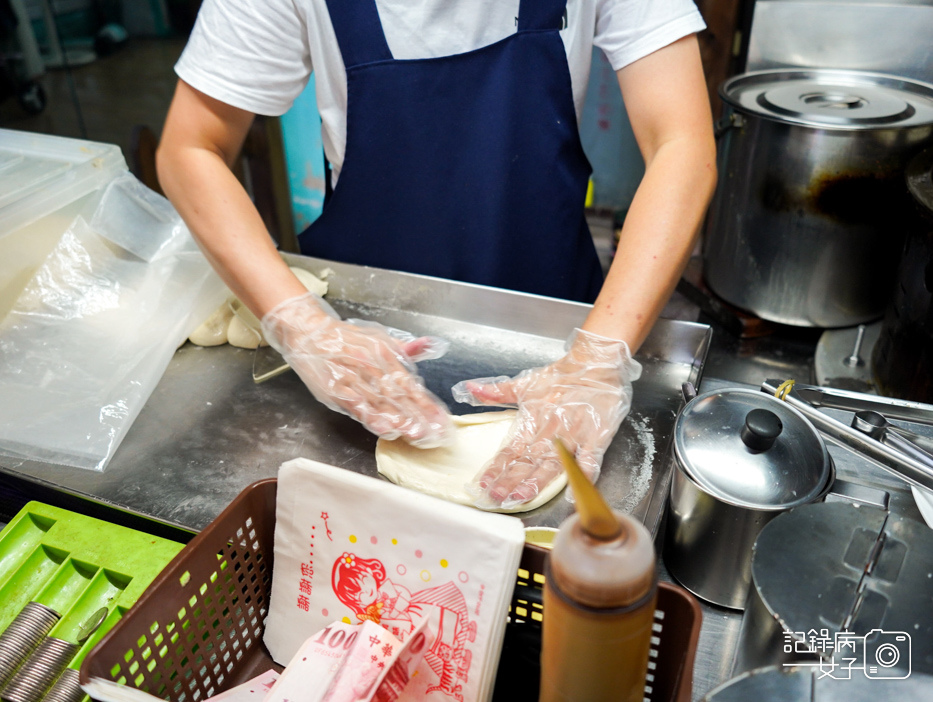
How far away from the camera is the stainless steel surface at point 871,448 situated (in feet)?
2.81

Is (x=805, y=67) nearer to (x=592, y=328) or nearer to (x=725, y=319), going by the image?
(x=725, y=319)

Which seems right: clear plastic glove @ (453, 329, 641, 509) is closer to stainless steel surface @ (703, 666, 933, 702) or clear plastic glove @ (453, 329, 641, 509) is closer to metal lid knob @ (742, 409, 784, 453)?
metal lid knob @ (742, 409, 784, 453)

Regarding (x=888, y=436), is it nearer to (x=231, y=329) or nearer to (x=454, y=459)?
(x=454, y=459)

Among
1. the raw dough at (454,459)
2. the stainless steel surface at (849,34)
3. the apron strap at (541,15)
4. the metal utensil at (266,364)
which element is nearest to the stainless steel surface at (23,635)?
the raw dough at (454,459)

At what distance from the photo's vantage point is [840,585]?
66cm

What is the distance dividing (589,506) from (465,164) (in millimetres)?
1234

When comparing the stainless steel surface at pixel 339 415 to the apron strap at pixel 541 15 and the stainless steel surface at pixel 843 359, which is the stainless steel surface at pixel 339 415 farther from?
the apron strap at pixel 541 15

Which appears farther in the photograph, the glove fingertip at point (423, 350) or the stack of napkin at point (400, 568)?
the glove fingertip at point (423, 350)

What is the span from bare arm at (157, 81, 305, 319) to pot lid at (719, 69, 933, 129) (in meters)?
1.11

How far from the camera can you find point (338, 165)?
1.63 metres

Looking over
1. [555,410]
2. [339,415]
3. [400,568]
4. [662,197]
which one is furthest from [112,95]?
[400,568]

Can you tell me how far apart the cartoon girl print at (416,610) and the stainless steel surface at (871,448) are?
0.55 m

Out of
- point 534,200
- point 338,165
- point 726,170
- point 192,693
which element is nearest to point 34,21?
point 338,165

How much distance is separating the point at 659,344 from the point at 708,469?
65 centimetres
